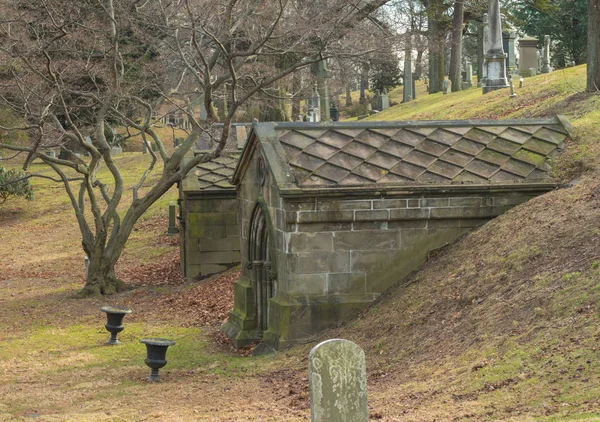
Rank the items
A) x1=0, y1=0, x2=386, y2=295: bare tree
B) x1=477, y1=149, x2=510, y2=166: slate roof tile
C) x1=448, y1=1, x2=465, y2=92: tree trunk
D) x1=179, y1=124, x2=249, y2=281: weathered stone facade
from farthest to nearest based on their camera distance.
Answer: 1. x1=448, y1=1, x2=465, y2=92: tree trunk
2. x1=179, y1=124, x2=249, y2=281: weathered stone facade
3. x1=0, y1=0, x2=386, y2=295: bare tree
4. x1=477, y1=149, x2=510, y2=166: slate roof tile

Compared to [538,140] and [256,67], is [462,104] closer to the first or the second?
[256,67]

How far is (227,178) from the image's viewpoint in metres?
21.1

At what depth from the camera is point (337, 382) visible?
6.63m

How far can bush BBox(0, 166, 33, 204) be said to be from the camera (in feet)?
114

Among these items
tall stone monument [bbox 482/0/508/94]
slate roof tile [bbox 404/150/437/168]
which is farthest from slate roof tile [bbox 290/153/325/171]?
tall stone monument [bbox 482/0/508/94]

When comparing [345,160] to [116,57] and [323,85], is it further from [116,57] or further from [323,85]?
[323,85]

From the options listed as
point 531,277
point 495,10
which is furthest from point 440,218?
point 495,10

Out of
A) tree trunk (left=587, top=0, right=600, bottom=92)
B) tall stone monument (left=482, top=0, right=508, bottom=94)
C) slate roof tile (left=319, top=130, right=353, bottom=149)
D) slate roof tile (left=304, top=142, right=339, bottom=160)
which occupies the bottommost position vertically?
slate roof tile (left=304, top=142, right=339, bottom=160)

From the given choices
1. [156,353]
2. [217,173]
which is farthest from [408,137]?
[217,173]

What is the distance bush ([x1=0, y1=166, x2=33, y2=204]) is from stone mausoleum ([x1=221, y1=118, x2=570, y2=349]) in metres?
22.6

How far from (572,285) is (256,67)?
1609 centimetres

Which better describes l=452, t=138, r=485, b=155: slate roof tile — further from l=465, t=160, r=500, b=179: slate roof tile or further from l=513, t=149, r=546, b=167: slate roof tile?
l=513, t=149, r=546, b=167: slate roof tile

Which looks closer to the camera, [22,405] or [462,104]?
[22,405]

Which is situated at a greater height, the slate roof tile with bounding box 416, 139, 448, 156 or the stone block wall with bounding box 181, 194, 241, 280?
the slate roof tile with bounding box 416, 139, 448, 156
